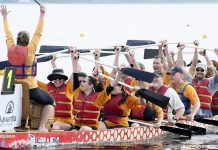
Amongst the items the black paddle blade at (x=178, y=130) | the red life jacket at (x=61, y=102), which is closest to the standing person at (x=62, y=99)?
the red life jacket at (x=61, y=102)

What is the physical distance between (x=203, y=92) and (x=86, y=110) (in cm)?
394

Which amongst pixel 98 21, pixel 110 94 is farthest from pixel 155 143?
pixel 98 21

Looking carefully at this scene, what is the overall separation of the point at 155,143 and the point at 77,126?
166cm

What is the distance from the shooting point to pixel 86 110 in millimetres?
13000

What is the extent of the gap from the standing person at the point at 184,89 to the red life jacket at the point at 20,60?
3.74 m

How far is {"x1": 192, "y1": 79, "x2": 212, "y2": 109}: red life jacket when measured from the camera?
15992 millimetres

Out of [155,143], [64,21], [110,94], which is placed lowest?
[155,143]

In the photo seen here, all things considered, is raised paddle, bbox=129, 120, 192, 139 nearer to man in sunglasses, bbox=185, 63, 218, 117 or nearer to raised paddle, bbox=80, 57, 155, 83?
raised paddle, bbox=80, 57, 155, 83

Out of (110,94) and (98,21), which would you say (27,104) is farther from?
(98,21)

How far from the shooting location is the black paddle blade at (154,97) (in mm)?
13070

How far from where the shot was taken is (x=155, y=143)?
13.9 meters

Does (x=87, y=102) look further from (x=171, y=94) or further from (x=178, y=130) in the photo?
(x=178, y=130)

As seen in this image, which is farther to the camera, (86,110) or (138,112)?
(138,112)

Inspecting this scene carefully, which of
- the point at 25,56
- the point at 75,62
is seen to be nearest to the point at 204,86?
the point at 75,62
